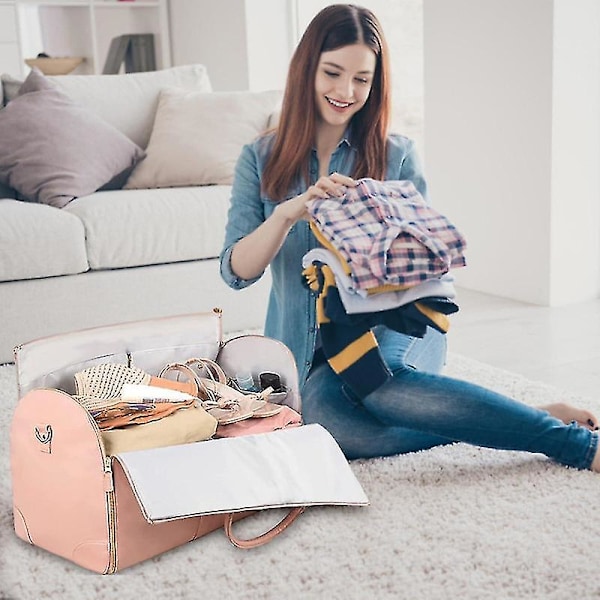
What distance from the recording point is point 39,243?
2.81 m

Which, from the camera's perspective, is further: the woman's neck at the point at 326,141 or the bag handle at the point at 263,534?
the woman's neck at the point at 326,141

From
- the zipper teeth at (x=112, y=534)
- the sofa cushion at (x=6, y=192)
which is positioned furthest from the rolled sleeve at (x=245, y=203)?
the sofa cushion at (x=6, y=192)

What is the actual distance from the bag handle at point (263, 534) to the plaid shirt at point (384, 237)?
408 millimetres

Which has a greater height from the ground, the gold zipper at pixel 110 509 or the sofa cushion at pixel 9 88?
the sofa cushion at pixel 9 88

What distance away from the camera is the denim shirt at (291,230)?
2.02 metres

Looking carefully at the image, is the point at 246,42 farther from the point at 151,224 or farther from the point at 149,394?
the point at 149,394

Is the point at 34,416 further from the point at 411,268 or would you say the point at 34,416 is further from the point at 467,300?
the point at 467,300

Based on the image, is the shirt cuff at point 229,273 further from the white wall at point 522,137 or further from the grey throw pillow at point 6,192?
the white wall at point 522,137

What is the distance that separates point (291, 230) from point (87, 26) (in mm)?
3876

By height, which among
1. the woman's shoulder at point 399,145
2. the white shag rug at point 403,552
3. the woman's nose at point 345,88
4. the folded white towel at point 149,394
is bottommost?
the white shag rug at point 403,552

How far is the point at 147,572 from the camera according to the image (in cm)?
150

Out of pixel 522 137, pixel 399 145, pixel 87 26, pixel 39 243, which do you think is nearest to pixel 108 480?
pixel 399 145

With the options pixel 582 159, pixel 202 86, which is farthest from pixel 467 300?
pixel 202 86

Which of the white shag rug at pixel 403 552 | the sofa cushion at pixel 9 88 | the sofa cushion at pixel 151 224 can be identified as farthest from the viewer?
the sofa cushion at pixel 9 88
